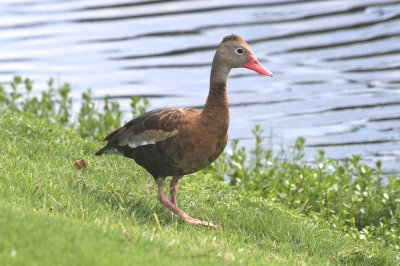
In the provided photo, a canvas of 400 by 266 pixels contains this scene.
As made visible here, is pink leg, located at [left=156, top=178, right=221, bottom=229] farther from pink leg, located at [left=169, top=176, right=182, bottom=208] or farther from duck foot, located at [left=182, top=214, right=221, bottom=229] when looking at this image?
pink leg, located at [left=169, top=176, right=182, bottom=208]

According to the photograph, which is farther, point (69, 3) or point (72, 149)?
point (69, 3)

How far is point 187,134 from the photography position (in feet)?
20.9

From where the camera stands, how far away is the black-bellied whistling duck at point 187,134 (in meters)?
6.38

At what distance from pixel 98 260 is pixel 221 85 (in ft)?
8.79

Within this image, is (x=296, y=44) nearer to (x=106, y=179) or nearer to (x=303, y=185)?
(x=303, y=185)

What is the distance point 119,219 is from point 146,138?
3.40 feet

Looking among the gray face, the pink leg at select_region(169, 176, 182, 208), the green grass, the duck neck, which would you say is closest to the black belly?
the pink leg at select_region(169, 176, 182, 208)

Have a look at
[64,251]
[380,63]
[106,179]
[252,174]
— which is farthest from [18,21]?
[64,251]

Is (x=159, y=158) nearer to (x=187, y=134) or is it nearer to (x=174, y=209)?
(x=187, y=134)

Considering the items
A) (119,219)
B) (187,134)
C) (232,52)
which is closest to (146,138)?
(187,134)

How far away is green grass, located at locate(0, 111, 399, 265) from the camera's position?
15.1ft

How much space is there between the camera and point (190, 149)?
20.8 ft

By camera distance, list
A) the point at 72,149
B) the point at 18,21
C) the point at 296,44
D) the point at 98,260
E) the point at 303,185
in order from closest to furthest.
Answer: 1. the point at 98,260
2. the point at 72,149
3. the point at 303,185
4. the point at 296,44
5. the point at 18,21

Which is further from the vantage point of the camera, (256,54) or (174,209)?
(256,54)
